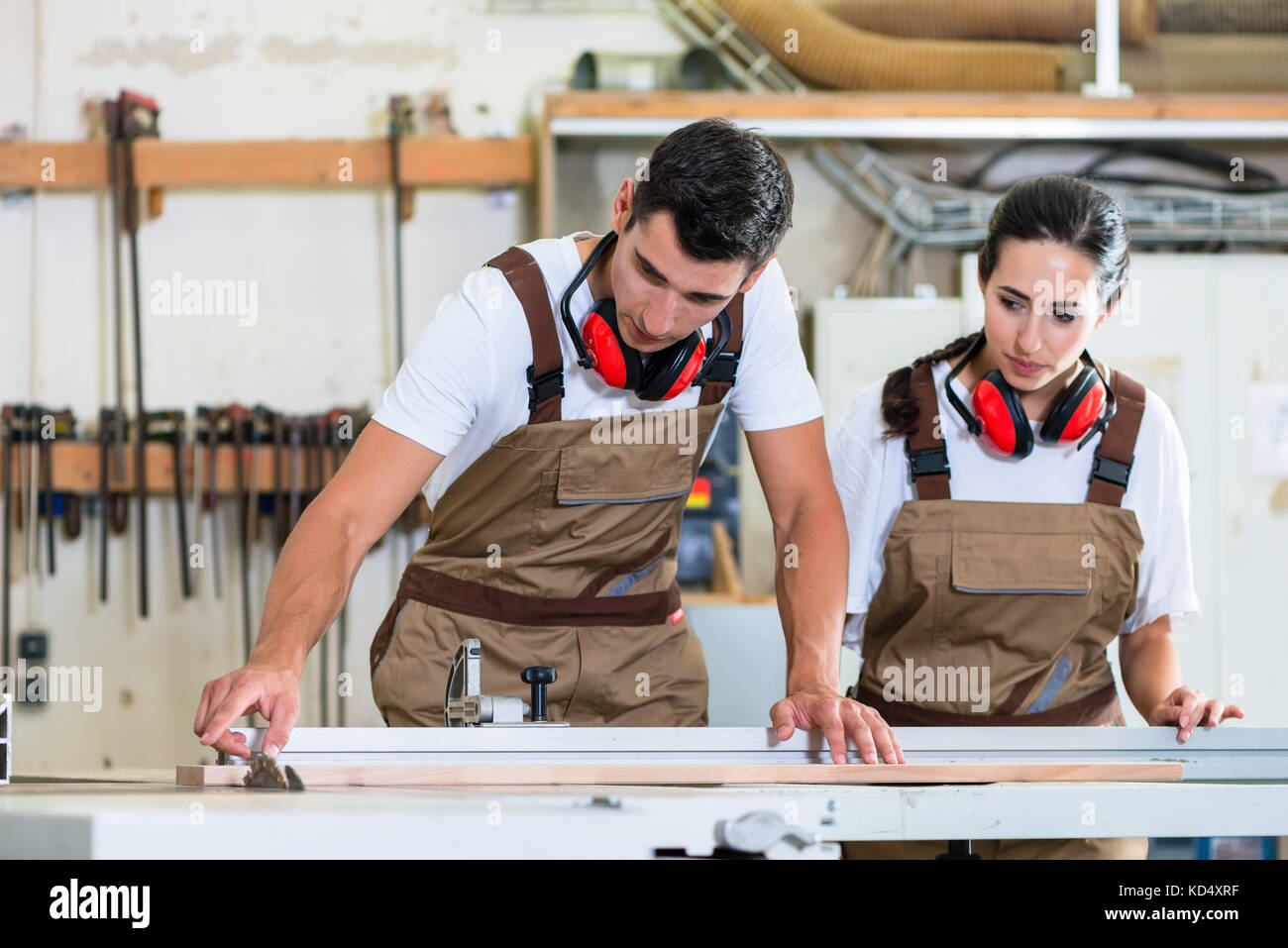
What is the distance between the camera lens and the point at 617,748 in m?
1.36

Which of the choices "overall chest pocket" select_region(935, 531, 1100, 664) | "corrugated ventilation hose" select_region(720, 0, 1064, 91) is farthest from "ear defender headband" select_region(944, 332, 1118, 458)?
"corrugated ventilation hose" select_region(720, 0, 1064, 91)

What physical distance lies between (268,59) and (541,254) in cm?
272

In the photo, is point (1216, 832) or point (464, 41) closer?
point (1216, 832)

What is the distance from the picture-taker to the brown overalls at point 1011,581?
173 centimetres

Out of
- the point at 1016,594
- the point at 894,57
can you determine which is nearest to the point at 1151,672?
the point at 1016,594

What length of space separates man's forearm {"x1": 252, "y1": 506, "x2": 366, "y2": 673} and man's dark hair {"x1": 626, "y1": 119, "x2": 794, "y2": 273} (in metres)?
0.50

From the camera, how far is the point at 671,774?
4.00ft

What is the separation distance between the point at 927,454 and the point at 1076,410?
0.20m

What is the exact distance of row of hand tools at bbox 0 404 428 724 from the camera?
11.9ft

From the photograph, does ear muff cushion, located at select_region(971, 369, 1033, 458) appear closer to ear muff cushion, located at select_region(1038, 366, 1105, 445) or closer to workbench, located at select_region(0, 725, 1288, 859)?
ear muff cushion, located at select_region(1038, 366, 1105, 445)

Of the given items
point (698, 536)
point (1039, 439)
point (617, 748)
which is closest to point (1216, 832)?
point (617, 748)

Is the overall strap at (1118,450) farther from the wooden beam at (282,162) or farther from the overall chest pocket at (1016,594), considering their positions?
the wooden beam at (282,162)

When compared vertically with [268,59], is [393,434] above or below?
below

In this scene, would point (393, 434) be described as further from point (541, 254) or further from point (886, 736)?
point (886, 736)
